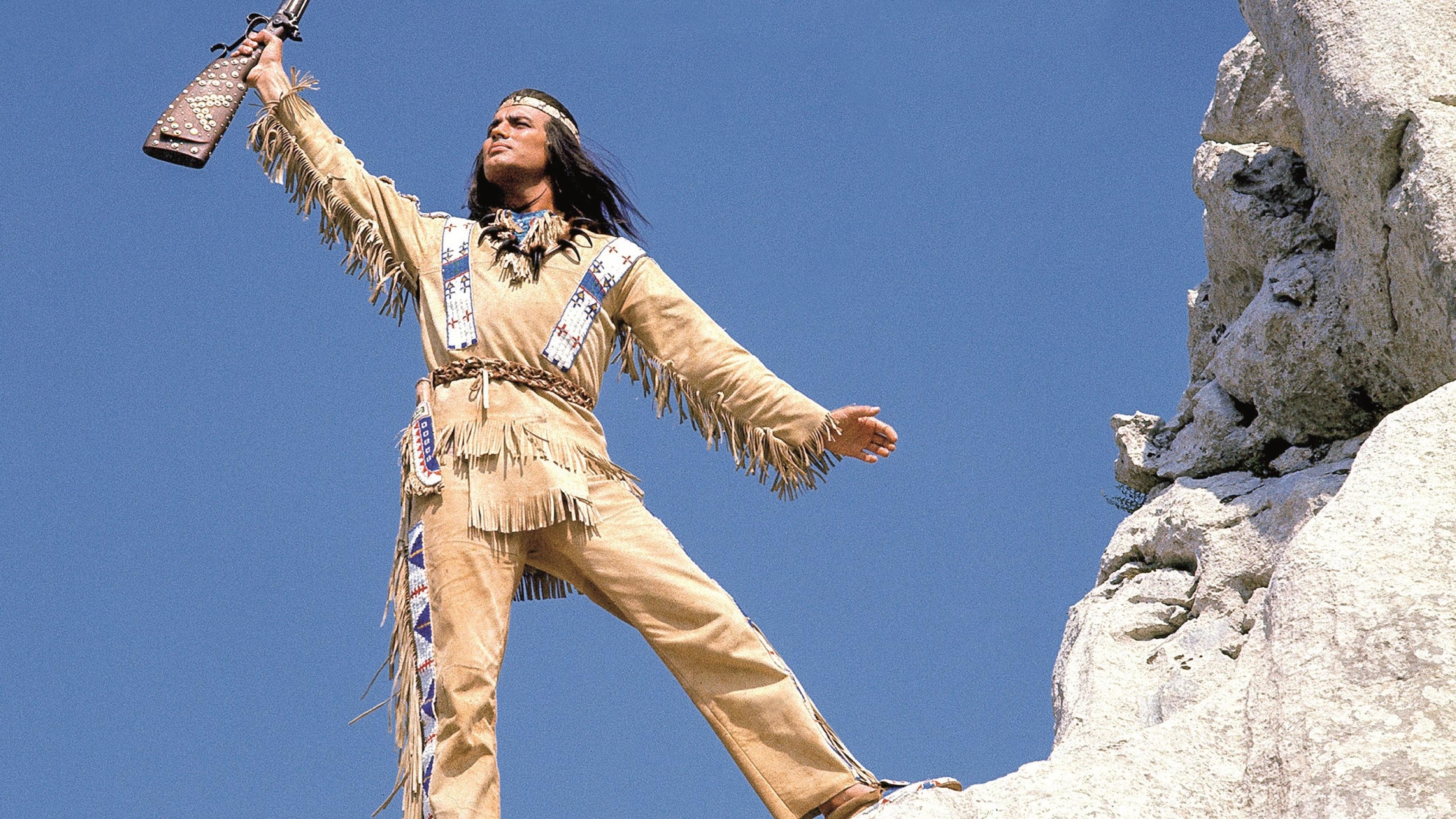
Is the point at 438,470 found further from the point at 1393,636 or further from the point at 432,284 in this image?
the point at 1393,636

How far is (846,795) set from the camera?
438 cm

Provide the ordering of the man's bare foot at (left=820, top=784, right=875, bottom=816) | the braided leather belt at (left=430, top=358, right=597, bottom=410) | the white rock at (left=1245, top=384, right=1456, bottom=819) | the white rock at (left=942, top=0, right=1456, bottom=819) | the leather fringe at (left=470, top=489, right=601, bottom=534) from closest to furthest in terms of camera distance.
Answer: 1. the white rock at (left=1245, top=384, right=1456, bottom=819)
2. the white rock at (left=942, top=0, right=1456, bottom=819)
3. the man's bare foot at (left=820, top=784, right=875, bottom=816)
4. the leather fringe at (left=470, top=489, right=601, bottom=534)
5. the braided leather belt at (left=430, top=358, right=597, bottom=410)

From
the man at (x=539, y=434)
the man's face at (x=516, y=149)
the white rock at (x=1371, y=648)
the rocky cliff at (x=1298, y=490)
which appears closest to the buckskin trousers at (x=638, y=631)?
the man at (x=539, y=434)

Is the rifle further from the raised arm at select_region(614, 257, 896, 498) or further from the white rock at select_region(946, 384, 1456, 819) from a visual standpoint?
the white rock at select_region(946, 384, 1456, 819)

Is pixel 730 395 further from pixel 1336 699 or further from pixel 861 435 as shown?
pixel 1336 699

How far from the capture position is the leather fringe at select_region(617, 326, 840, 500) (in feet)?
16.2

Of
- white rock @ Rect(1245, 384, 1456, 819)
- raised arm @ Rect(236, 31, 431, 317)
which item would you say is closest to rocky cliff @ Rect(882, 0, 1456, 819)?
white rock @ Rect(1245, 384, 1456, 819)

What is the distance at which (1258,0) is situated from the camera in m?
5.47

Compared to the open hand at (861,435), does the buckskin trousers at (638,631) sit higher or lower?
lower

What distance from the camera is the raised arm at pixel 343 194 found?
516 cm

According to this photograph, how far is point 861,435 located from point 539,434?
36.3 inches

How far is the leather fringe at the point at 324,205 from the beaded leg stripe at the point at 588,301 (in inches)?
21.8

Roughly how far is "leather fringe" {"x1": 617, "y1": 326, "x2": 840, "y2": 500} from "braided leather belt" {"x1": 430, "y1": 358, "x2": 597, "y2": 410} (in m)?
0.31

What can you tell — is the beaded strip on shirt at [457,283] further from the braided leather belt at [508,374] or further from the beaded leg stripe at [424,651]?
the beaded leg stripe at [424,651]
